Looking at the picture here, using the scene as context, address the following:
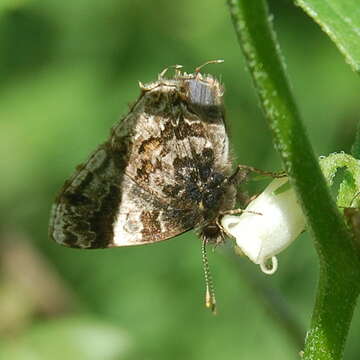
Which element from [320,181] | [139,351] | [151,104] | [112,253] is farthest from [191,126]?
[112,253]

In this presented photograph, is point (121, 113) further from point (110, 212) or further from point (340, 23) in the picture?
point (340, 23)

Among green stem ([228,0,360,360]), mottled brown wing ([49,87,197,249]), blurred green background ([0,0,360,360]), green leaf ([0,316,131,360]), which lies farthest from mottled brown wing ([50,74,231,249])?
blurred green background ([0,0,360,360])

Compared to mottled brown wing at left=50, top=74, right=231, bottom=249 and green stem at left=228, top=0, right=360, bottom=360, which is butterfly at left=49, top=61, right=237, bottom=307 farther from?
green stem at left=228, top=0, right=360, bottom=360

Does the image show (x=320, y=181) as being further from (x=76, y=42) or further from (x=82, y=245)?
(x=76, y=42)

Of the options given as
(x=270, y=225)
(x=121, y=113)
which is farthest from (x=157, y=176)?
(x=121, y=113)

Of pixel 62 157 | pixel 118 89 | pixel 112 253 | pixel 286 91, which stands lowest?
pixel 112 253
